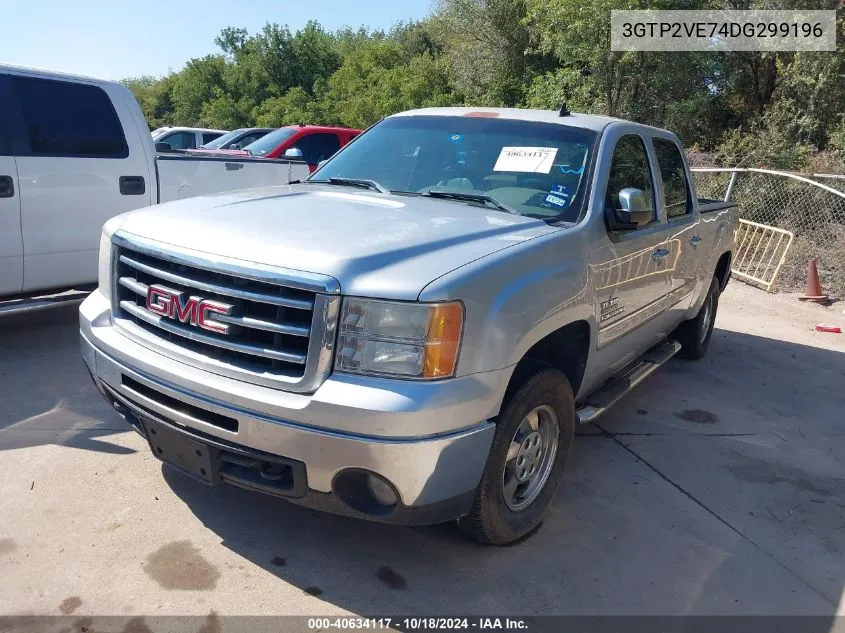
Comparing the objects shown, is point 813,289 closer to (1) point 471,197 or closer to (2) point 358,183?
(1) point 471,197

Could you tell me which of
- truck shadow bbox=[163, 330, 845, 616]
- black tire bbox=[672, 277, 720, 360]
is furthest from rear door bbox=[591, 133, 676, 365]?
Answer: black tire bbox=[672, 277, 720, 360]

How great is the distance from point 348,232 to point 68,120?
3.67 m

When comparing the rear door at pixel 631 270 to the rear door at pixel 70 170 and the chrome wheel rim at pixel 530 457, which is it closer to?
the chrome wheel rim at pixel 530 457

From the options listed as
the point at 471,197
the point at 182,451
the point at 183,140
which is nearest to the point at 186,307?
the point at 182,451

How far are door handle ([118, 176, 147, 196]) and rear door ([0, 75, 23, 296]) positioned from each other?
0.81 meters

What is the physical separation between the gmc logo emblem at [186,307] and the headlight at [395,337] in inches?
19.8

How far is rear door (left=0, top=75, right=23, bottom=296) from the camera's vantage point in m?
4.98

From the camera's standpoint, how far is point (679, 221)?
4.84 metres

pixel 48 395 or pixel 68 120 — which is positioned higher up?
pixel 68 120

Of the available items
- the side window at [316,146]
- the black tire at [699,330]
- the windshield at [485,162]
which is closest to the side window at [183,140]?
the side window at [316,146]

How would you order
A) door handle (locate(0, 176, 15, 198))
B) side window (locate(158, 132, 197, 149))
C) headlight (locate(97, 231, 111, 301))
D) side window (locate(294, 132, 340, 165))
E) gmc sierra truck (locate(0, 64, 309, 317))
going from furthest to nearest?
side window (locate(158, 132, 197, 149)), side window (locate(294, 132, 340, 165)), gmc sierra truck (locate(0, 64, 309, 317)), door handle (locate(0, 176, 15, 198)), headlight (locate(97, 231, 111, 301))

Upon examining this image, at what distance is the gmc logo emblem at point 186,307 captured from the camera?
269 centimetres

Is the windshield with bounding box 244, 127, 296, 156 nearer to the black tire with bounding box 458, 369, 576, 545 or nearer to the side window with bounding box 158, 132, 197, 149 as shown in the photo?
the side window with bounding box 158, 132, 197, 149

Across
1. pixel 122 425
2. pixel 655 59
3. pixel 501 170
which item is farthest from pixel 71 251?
pixel 655 59
